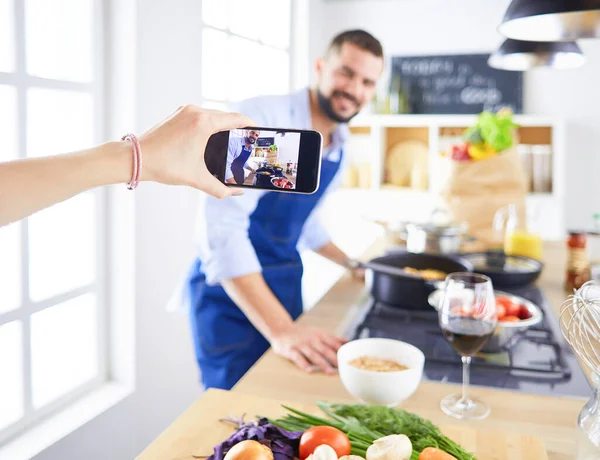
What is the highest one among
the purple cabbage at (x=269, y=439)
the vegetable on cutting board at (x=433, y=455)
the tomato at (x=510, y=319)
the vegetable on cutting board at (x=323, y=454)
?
the tomato at (x=510, y=319)

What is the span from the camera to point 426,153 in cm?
438

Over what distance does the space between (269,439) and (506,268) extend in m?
1.28

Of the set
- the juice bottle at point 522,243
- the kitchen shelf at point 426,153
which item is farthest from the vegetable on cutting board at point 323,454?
the kitchen shelf at point 426,153

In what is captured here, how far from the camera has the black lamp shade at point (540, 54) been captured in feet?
5.62

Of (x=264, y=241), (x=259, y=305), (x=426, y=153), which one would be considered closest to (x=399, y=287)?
(x=259, y=305)

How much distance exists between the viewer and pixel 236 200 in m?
1.50

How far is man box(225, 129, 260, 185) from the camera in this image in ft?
2.95

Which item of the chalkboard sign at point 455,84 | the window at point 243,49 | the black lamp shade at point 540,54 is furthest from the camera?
the chalkboard sign at point 455,84

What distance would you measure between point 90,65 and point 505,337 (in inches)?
57.1

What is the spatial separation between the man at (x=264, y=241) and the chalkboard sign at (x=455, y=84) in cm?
251

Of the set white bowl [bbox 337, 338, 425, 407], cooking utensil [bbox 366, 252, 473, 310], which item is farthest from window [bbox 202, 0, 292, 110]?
white bowl [bbox 337, 338, 425, 407]

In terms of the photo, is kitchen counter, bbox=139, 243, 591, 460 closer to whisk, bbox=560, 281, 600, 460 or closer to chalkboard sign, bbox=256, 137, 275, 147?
whisk, bbox=560, 281, 600, 460

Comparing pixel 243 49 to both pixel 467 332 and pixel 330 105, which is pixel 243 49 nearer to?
pixel 330 105

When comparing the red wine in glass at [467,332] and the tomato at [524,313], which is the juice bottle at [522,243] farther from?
the red wine in glass at [467,332]
